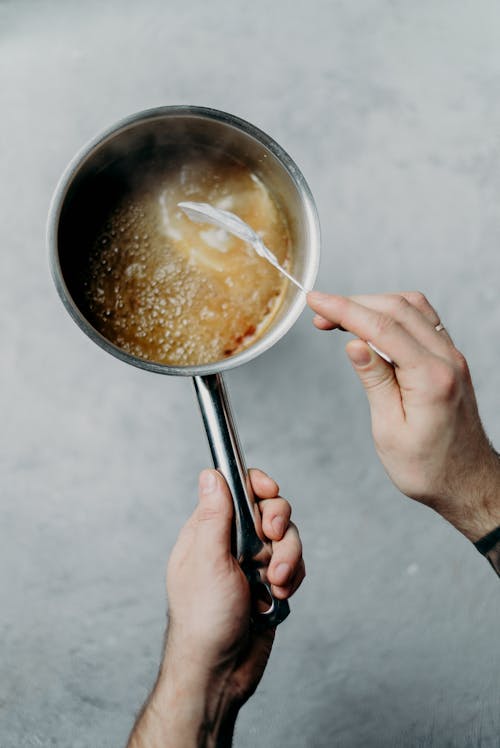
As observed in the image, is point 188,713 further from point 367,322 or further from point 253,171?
point 253,171

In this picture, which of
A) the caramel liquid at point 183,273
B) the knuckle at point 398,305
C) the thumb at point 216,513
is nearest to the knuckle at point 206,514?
the thumb at point 216,513

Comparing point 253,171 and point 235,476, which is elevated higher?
point 253,171

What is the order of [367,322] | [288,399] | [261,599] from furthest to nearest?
[288,399] → [261,599] → [367,322]

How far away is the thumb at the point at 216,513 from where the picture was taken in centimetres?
66

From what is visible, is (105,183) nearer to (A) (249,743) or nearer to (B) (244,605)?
(B) (244,605)

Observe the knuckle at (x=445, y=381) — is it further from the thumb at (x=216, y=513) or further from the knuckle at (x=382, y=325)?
the thumb at (x=216, y=513)

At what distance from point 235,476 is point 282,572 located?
0.33 feet

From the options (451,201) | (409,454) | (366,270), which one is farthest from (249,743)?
(451,201)

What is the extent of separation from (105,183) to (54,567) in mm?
505

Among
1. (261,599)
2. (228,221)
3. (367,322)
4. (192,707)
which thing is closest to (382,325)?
(367,322)

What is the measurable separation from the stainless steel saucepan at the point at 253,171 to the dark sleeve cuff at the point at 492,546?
0.25 meters

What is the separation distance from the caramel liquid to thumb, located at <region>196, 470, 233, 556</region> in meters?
Answer: 0.11

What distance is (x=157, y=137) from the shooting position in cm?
66

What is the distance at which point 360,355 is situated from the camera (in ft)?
2.02
